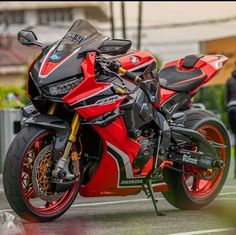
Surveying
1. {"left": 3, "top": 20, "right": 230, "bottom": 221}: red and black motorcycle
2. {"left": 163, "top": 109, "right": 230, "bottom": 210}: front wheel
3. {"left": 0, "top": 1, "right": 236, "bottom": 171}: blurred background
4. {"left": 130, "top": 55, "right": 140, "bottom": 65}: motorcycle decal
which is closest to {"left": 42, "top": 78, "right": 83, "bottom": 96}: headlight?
{"left": 3, "top": 20, "right": 230, "bottom": 221}: red and black motorcycle

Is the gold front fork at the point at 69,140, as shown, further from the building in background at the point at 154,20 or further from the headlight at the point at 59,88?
the building in background at the point at 154,20

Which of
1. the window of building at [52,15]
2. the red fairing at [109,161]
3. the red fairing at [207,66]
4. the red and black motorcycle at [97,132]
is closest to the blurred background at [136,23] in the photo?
the window of building at [52,15]

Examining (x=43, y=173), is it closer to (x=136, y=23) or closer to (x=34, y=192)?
(x=34, y=192)

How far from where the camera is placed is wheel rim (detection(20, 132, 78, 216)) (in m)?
6.75

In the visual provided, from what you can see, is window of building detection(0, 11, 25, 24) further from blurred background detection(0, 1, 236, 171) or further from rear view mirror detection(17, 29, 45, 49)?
rear view mirror detection(17, 29, 45, 49)

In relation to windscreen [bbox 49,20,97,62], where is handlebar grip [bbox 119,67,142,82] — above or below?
below

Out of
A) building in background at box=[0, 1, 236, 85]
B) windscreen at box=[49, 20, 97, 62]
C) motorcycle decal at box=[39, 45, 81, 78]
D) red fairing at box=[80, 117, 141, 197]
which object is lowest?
building in background at box=[0, 1, 236, 85]

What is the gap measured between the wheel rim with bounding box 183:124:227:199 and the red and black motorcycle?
73 millimetres

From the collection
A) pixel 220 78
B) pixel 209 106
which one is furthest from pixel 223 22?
pixel 209 106

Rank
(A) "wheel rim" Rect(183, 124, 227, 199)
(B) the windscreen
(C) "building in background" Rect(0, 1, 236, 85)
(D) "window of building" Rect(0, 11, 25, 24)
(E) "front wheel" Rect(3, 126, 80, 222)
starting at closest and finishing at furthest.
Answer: (E) "front wheel" Rect(3, 126, 80, 222), (B) the windscreen, (A) "wheel rim" Rect(183, 124, 227, 199), (C) "building in background" Rect(0, 1, 236, 85), (D) "window of building" Rect(0, 11, 25, 24)

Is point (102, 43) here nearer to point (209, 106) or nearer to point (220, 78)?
point (209, 106)

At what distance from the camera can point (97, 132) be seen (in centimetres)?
710

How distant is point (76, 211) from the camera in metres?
8.02

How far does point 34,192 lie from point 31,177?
0.40 feet
